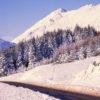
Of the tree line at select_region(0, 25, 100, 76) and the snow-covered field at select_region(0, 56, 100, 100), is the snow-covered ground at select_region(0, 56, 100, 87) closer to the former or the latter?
the snow-covered field at select_region(0, 56, 100, 100)

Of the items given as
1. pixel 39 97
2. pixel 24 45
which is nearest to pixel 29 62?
pixel 24 45

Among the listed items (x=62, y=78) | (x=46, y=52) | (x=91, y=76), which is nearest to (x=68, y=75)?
(x=62, y=78)

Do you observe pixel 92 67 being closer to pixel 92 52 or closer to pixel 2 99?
pixel 2 99

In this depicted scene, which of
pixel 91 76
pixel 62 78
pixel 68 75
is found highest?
pixel 68 75

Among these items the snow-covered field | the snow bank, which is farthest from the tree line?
the snow bank

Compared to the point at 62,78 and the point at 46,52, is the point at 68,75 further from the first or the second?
the point at 46,52

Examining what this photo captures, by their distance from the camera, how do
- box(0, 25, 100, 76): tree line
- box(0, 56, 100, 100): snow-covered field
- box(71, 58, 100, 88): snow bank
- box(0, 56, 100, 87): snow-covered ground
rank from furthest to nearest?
box(0, 25, 100, 76): tree line < box(0, 56, 100, 87): snow-covered ground < box(71, 58, 100, 88): snow bank < box(0, 56, 100, 100): snow-covered field

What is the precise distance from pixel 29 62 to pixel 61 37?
5084 cm

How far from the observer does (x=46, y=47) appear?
16175 centimetres

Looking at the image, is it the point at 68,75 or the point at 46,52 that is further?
the point at 46,52

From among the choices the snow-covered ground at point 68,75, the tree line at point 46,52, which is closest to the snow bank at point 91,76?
the snow-covered ground at point 68,75

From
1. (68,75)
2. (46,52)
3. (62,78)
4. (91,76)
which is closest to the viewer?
(91,76)

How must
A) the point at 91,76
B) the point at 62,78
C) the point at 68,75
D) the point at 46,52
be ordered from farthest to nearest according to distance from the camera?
the point at 46,52 → the point at 68,75 → the point at 62,78 → the point at 91,76

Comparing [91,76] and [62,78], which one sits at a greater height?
[62,78]
